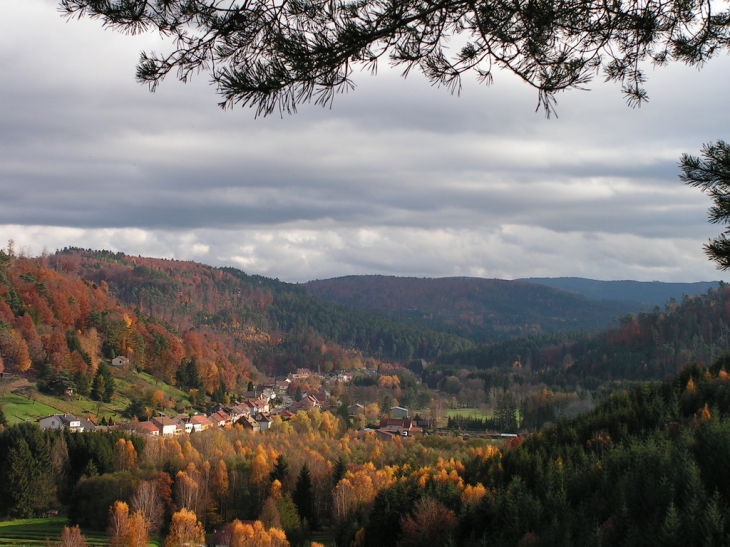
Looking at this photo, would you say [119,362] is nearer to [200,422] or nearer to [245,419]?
[200,422]

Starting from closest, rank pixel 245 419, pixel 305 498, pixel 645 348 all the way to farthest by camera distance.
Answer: pixel 305 498 < pixel 245 419 < pixel 645 348

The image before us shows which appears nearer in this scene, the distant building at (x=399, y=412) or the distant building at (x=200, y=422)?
the distant building at (x=200, y=422)

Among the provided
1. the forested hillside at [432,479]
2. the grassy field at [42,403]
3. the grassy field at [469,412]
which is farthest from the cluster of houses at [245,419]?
the forested hillside at [432,479]

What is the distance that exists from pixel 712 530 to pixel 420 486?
13.5 meters

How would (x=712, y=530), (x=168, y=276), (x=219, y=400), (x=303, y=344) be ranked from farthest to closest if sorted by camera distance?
(x=168, y=276) < (x=303, y=344) < (x=219, y=400) < (x=712, y=530)

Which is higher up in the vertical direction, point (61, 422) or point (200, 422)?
point (61, 422)

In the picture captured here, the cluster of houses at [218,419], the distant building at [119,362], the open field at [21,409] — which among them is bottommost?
the cluster of houses at [218,419]

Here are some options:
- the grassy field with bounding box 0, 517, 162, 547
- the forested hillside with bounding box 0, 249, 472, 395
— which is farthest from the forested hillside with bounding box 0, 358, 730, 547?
the forested hillside with bounding box 0, 249, 472, 395

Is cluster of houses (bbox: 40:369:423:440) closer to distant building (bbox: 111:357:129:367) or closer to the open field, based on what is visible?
the open field

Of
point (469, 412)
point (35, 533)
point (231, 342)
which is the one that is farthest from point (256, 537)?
point (231, 342)

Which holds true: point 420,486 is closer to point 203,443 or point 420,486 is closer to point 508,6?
point 203,443

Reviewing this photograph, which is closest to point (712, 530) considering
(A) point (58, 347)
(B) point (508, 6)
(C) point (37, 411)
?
(B) point (508, 6)

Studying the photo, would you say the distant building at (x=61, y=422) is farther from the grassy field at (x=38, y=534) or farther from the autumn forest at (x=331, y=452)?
the grassy field at (x=38, y=534)

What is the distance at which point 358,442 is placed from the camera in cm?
5528
